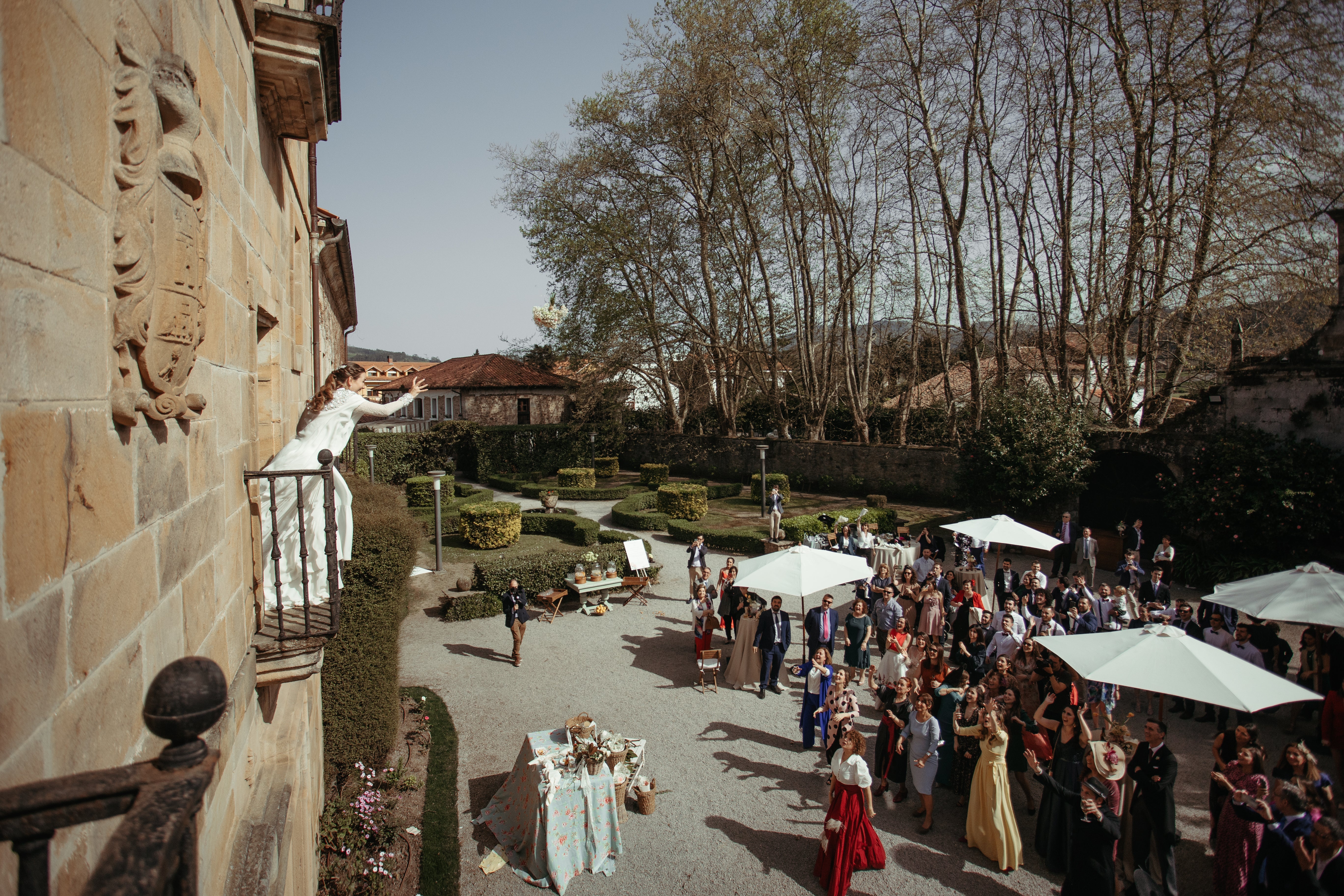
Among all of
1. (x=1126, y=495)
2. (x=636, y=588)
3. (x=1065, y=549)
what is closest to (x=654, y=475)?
(x=636, y=588)

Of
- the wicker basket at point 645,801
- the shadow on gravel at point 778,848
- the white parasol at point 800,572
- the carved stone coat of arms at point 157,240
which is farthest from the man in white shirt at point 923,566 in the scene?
the carved stone coat of arms at point 157,240

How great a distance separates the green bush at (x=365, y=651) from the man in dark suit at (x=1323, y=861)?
27.8ft

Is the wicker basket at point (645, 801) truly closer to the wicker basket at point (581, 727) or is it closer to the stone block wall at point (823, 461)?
the wicker basket at point (581, 727)

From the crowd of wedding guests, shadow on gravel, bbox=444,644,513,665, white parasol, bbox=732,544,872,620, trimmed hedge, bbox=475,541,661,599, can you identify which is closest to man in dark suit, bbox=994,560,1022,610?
the crowd of wedding guests

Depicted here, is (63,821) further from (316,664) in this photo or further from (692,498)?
(692,498)

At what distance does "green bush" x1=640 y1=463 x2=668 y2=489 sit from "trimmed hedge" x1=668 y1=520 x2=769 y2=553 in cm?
860

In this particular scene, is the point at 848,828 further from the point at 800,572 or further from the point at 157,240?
the point at 157,240

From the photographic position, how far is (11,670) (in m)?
1.40

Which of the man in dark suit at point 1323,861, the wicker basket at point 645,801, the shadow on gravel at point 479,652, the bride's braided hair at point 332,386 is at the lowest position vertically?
the wicker basket at point 645,801

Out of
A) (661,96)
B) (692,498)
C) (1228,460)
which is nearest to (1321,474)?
(1228,460)

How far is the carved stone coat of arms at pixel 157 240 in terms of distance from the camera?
6.48 feet

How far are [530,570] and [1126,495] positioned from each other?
1532 centimetres

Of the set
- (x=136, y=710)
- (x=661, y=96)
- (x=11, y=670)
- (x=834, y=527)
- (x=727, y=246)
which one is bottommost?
(x=834, y=527)

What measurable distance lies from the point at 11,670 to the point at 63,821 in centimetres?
50
